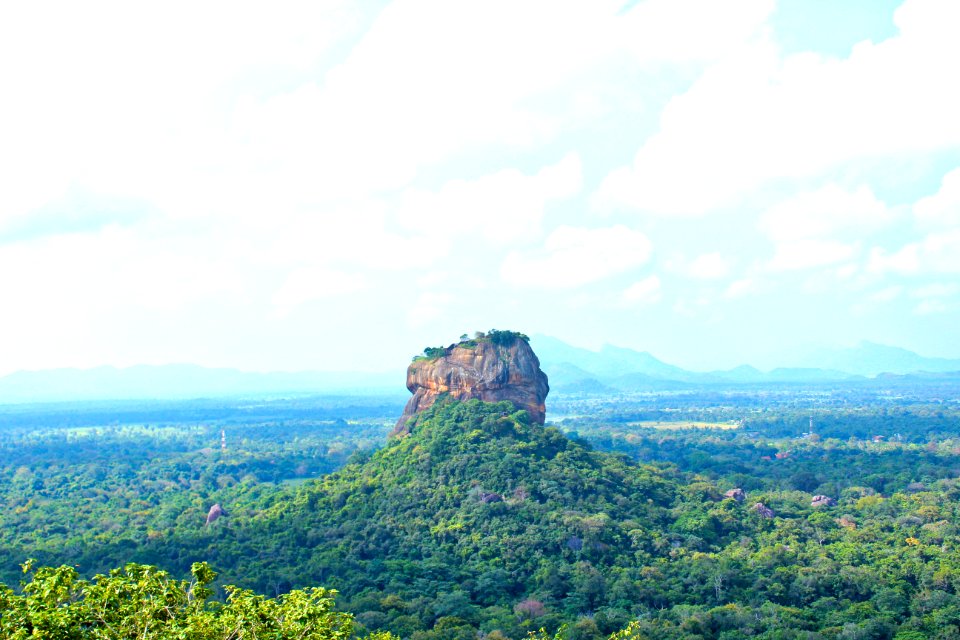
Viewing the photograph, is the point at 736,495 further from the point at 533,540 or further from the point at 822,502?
the point at 533,540

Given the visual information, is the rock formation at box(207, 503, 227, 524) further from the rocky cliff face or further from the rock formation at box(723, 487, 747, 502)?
the rock formation at box(723, 487, 747, 502)

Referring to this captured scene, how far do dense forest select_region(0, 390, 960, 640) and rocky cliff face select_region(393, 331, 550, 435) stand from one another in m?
1.64

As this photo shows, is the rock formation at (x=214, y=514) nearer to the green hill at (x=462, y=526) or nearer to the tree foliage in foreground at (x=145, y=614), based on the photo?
the green hill at (x=462, y=526)

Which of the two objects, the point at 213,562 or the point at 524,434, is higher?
the point at 524,434

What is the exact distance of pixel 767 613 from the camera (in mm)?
31578

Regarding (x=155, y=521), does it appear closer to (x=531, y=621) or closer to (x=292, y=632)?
(x=531, y=621)

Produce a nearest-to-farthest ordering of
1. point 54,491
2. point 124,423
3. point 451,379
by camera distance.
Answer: point 451,379 → point 54,491 → point 124,423

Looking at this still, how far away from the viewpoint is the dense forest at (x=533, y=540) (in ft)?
102

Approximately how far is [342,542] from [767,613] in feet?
68.9

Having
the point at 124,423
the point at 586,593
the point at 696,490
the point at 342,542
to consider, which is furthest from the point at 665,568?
the point at 124,423

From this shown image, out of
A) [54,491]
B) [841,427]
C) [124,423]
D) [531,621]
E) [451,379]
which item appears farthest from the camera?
[124,423]

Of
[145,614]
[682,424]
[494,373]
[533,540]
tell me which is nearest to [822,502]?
[494,373]

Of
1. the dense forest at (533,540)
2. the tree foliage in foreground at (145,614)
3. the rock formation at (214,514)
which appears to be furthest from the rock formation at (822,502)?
the tree foliage in foreground at (145,614)

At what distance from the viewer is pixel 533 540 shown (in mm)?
39188
